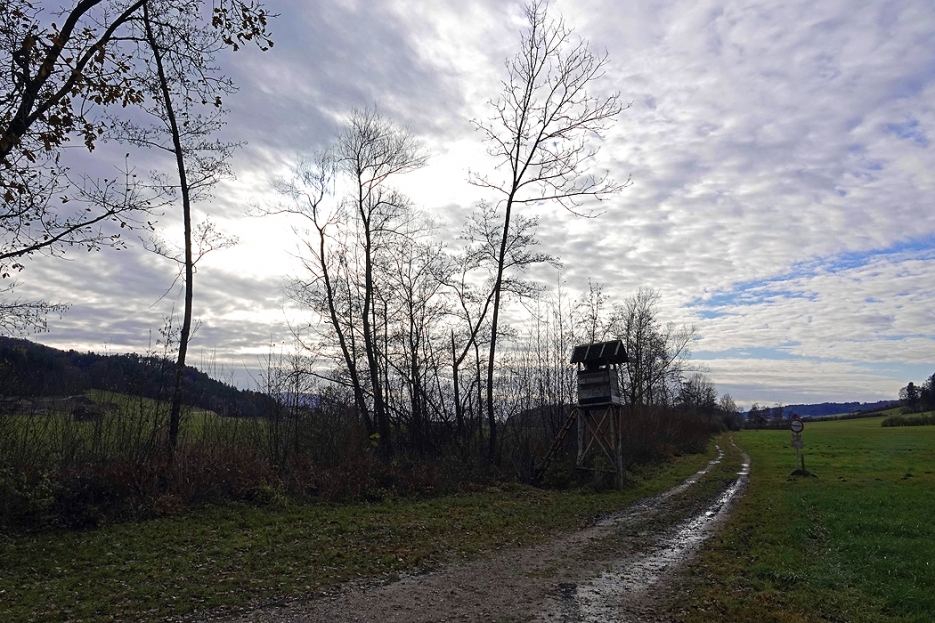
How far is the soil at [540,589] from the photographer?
24.1ft

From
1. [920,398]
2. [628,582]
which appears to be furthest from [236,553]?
[920,398]

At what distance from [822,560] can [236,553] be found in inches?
400

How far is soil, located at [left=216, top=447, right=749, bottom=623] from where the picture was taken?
7.33 meters

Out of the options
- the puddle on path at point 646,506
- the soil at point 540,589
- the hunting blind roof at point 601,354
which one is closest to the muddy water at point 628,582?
the soil at point 540,589

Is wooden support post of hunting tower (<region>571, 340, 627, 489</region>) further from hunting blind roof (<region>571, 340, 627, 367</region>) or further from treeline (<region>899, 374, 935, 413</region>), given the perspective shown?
treeline (<region>899, 374, 935, 413</region>)

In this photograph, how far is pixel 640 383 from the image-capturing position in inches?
1957

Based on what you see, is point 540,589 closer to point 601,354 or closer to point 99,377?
point 99,377

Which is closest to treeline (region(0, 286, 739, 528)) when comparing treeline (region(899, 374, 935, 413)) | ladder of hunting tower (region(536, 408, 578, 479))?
ladder of hunting tower (region(536, 408, 578, 479))

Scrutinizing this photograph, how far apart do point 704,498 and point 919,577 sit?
10.6 m

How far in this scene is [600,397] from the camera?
21.9m

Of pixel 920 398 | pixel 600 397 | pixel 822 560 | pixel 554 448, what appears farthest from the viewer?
pixel 920 398

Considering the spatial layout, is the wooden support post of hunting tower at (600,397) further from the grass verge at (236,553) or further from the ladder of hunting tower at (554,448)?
the grass verge at (236,553)

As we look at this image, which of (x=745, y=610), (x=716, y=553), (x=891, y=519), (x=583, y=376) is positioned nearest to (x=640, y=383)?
(x=583, y=376)

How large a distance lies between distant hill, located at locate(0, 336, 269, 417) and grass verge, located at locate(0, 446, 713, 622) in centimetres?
379
